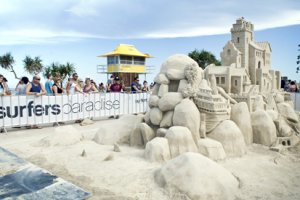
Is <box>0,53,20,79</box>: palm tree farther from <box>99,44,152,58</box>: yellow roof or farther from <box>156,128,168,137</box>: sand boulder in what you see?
<box>156,128,168,137</box>: sand boulder

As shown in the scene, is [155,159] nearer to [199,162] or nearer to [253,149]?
[199,162]

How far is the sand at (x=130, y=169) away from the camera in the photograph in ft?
14.0

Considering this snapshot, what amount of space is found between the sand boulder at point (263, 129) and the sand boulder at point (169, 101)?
7.15ft

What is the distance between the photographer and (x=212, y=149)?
5.69m

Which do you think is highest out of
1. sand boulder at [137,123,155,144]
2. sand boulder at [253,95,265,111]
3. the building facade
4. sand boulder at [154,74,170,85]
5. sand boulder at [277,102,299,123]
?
the building facade

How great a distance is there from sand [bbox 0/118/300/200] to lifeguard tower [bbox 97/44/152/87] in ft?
79.6

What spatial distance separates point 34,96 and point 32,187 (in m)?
5.87

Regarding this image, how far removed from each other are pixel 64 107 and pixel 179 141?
5.90 m

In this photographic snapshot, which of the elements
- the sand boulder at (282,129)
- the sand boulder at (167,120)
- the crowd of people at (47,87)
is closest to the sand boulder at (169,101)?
the sand boulder at (167,120)

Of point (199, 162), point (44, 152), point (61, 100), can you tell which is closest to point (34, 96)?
point (61, 100)

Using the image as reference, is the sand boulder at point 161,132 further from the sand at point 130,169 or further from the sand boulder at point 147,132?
the sand at point 130,169

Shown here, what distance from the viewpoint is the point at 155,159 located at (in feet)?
17.6

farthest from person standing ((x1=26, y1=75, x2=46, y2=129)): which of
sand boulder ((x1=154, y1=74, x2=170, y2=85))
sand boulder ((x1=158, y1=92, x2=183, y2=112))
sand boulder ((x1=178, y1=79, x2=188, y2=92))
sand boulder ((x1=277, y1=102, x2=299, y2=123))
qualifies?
sand boulder ((x1=277, y1=102, x2=299, y2=123))

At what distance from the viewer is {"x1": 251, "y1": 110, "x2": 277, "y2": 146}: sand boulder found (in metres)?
6.87
